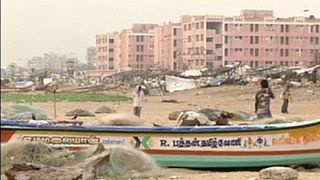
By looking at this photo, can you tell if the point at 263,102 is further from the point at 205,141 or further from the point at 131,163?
the point at 131,163

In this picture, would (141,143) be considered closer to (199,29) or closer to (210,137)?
(210,137)

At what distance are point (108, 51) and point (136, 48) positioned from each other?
6062 mm

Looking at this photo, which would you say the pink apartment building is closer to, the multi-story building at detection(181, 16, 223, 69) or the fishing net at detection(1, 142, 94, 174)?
the multi-story building at detection(181, 16, 223, 69)

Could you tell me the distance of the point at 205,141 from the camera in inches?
362

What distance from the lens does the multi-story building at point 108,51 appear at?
12162 cm

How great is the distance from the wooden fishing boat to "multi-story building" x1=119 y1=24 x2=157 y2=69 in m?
105

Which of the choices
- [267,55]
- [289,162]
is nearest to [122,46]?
[267,55]

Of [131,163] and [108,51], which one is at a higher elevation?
[108,51]

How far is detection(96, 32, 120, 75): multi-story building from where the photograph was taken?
121625 mm

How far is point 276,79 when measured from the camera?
205 ft

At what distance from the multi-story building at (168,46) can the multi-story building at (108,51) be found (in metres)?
8.16

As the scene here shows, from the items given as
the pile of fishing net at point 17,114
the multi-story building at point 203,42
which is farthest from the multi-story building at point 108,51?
→ the pile of fishing net at point 17,114

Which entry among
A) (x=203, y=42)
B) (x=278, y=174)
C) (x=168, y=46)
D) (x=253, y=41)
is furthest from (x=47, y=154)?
(x=168, y=46)

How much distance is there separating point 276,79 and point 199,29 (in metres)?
41.4
